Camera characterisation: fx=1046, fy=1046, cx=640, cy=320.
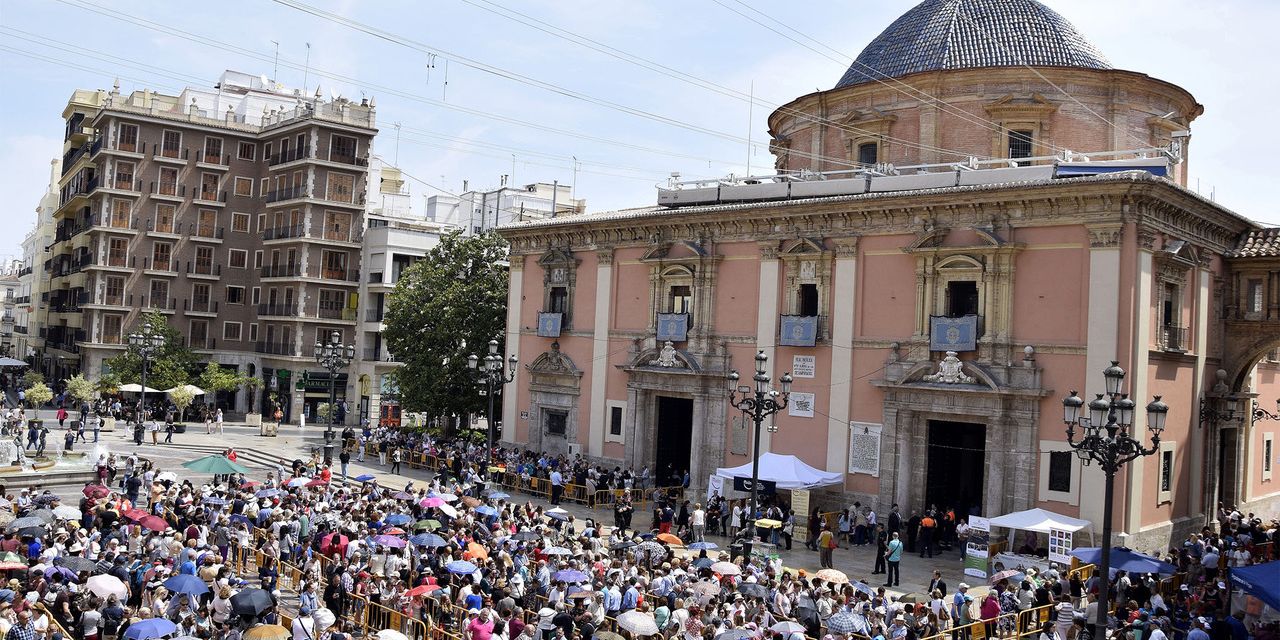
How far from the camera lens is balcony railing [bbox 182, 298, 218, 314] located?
61.5 metres

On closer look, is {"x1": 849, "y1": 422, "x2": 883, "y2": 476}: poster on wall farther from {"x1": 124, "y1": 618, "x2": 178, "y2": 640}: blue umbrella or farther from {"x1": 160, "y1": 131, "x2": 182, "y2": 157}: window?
{"x1": 160, "y1": 131, "x2": 182, "y2": 157}: window

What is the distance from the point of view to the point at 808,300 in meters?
32.4

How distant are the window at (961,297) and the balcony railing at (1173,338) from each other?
4.77m

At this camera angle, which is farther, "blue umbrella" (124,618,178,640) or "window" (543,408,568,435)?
"window" (543,408,568,435)

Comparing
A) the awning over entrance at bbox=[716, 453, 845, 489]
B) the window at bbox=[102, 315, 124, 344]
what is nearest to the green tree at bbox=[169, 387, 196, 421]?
the window at bbox=[102, 315, 124, 344]

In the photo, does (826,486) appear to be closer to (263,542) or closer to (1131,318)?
(1131,318)

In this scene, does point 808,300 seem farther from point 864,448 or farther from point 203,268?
point 203,268

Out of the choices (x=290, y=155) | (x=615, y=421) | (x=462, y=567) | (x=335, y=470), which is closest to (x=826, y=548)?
(x=462, y=567)

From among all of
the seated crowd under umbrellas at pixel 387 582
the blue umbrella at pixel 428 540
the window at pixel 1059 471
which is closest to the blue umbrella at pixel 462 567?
the seated crowd under umbrellas at pixel 387 582

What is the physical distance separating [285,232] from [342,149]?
19.3 ft

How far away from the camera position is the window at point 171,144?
60688mm

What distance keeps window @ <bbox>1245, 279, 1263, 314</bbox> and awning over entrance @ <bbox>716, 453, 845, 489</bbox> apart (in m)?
13.1

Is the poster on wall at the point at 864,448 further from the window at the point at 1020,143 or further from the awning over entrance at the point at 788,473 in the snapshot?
the window at the point at 1020,143

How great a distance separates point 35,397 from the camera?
50.3m
